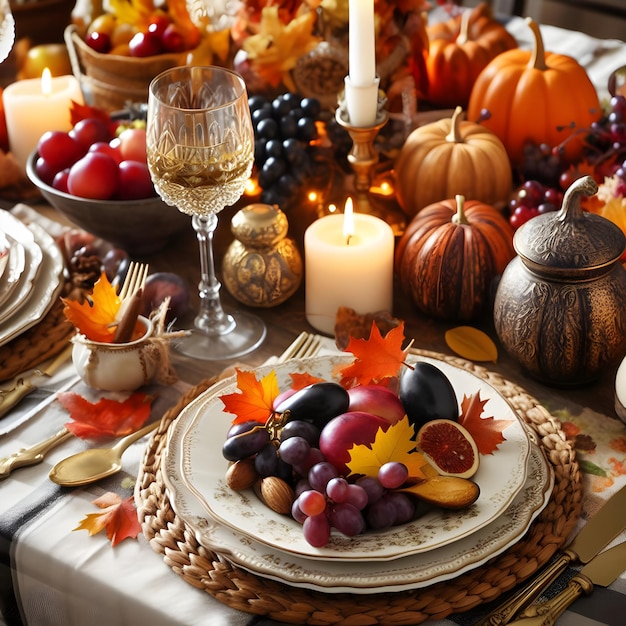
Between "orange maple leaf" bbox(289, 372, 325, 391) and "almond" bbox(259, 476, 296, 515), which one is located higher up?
"orange maple leaf" bbox(289, 372, 325, 391)

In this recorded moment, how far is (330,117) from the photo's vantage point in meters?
1.41

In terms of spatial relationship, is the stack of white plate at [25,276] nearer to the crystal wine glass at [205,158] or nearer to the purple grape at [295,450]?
the crystal wine glass at [205,158]

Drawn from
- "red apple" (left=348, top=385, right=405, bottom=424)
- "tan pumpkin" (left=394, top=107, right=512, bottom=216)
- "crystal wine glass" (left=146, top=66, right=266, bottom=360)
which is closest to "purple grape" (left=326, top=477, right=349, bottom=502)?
"red apple" (left=348, top=385, right=405, bottom=424)

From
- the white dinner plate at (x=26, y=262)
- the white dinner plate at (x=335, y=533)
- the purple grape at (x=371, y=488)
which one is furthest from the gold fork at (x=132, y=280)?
the purple grape at (x=371, y=488)

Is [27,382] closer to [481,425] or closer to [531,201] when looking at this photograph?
[481,425]

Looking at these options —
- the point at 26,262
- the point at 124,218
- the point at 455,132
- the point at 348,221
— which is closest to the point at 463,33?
the point at 455,132

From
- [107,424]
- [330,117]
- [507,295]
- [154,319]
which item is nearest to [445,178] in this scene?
[330,117]

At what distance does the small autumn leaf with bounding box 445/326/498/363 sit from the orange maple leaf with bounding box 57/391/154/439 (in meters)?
0.38

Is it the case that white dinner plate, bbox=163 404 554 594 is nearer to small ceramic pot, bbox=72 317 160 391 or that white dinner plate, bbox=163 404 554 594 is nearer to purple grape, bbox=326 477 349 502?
purple grape, bbox=326 477 349 502

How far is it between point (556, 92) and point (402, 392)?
744mm

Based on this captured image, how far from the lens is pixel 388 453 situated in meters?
0.80

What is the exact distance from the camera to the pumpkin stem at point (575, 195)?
948 millimetres

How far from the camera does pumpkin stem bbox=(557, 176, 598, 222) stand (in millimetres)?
948

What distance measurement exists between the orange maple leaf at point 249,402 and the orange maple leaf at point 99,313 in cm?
22
